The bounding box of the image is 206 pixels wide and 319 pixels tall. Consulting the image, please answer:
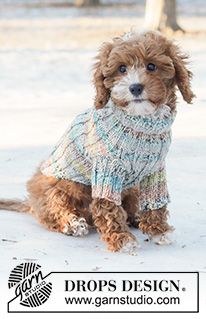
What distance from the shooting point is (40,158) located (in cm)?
808

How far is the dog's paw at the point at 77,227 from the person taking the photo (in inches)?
227

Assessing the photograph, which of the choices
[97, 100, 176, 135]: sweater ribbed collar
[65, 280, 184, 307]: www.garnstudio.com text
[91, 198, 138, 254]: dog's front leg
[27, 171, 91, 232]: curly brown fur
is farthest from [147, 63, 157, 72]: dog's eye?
[65, 280, 184, 307]: www.garnstudio.com text

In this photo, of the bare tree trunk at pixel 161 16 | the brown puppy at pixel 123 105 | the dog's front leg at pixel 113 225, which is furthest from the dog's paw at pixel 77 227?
the bare tree trunk at pixel 161 16

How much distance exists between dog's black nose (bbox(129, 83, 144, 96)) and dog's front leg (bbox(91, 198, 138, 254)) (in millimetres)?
713

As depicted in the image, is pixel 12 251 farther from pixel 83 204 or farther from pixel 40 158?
pixel 40 158

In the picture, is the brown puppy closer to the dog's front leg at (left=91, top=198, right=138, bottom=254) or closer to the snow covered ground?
the dog's front leg at (left=91, top=198, right=138, bottom=254)

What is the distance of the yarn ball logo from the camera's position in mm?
4699

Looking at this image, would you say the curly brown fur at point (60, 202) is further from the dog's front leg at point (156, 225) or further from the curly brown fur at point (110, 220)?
the dog's front leg at point (156, 225)

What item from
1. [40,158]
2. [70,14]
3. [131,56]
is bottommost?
[70,14]

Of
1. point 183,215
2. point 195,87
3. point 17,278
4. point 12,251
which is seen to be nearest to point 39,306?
point 17,278

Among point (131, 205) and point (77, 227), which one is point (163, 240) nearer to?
point (131, 205)

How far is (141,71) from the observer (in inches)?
206

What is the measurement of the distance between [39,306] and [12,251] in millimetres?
878

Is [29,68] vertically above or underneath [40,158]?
underneath
